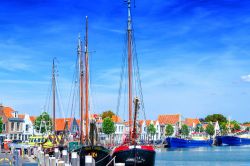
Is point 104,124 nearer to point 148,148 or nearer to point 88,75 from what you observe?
point 88,75

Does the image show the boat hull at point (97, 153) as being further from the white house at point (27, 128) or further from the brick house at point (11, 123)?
the white house at point (27, 128)

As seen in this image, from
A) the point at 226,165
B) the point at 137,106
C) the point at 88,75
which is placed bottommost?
the point at 226,165

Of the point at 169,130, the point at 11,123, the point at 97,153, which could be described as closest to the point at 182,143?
the point at 169,130

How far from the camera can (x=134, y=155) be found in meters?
42.0

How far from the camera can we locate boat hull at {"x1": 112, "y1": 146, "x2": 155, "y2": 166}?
138ft

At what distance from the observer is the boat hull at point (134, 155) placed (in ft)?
138

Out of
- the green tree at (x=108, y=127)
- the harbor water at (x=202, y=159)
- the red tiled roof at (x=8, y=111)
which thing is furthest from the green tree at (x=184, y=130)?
the red tiled roof at (x=8, y=111)

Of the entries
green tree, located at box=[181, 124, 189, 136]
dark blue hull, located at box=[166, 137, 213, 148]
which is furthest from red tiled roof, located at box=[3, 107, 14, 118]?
green tree, located at box=[181, 124, 189, 136]

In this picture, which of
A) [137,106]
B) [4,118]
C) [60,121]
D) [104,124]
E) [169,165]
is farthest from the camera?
[104,124]

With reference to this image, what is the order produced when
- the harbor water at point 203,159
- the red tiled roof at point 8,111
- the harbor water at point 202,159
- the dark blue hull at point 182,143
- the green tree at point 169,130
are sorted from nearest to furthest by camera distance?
the harbor water at point 202,159 < the harbor water at point 203,159 < the red tiled roof at point 8,111 < the dark blue hull at point 182,143 < the green tree at point 169,130

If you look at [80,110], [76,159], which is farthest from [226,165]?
[76,159]

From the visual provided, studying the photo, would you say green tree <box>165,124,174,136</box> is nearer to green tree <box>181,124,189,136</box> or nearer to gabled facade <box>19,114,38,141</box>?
green tree <box>181,124,189,136</box>

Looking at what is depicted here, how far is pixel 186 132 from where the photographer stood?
196 metres

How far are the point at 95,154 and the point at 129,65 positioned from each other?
Result: 10.9 meters
